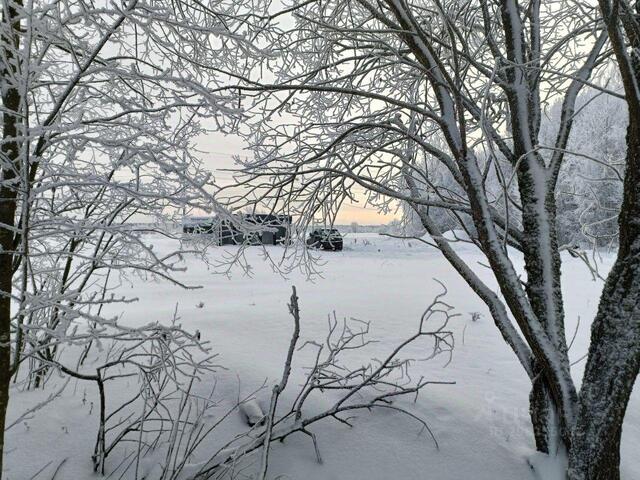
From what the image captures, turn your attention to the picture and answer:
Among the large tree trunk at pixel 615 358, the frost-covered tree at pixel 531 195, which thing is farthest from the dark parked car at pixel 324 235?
the large tree trunk at pixel 615 358

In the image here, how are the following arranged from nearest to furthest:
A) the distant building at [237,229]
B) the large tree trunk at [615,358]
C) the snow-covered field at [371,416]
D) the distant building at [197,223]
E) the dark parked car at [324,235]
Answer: the distant building at [237,229], the large tree trunk at [615,358], the distant building at [197,223], the snow-covered field at [371,416], the dark parked car at [324,235]

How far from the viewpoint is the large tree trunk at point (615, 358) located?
227 centimetres

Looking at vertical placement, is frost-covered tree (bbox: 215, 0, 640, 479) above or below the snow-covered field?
above

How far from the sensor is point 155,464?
2504 millimetres

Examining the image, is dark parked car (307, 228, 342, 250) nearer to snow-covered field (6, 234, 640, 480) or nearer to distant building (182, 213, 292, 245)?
distant building (182, 213, 292, 245)

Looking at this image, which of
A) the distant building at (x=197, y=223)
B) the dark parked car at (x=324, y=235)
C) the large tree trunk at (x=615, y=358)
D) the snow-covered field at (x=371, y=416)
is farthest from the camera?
the dark parked car at (x=324, y=235)

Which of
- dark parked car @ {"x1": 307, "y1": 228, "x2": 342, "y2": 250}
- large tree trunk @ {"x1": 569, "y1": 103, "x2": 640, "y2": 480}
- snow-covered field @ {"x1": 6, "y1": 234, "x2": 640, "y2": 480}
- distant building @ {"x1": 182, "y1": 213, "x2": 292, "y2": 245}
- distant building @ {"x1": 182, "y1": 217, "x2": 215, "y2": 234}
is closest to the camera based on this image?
distant building @ {"x1": 182, "y1": 213, "x2": 292, "y2": 245}

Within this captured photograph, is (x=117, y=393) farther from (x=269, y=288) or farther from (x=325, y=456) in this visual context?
(x=269, y=288)

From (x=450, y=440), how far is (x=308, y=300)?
164 inches

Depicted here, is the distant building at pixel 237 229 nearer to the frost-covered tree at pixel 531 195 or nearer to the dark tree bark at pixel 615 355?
the frost-covered tree at pixel 531 195

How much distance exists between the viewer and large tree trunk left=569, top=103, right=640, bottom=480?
227 centimetres

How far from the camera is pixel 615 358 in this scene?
230 cm

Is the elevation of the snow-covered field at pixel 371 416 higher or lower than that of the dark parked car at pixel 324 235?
lower

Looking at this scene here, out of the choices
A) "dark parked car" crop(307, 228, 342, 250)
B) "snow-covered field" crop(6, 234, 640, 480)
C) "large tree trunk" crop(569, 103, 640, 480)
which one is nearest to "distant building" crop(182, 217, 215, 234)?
"snow-covered field" crop(6, 234, 640, 480)
